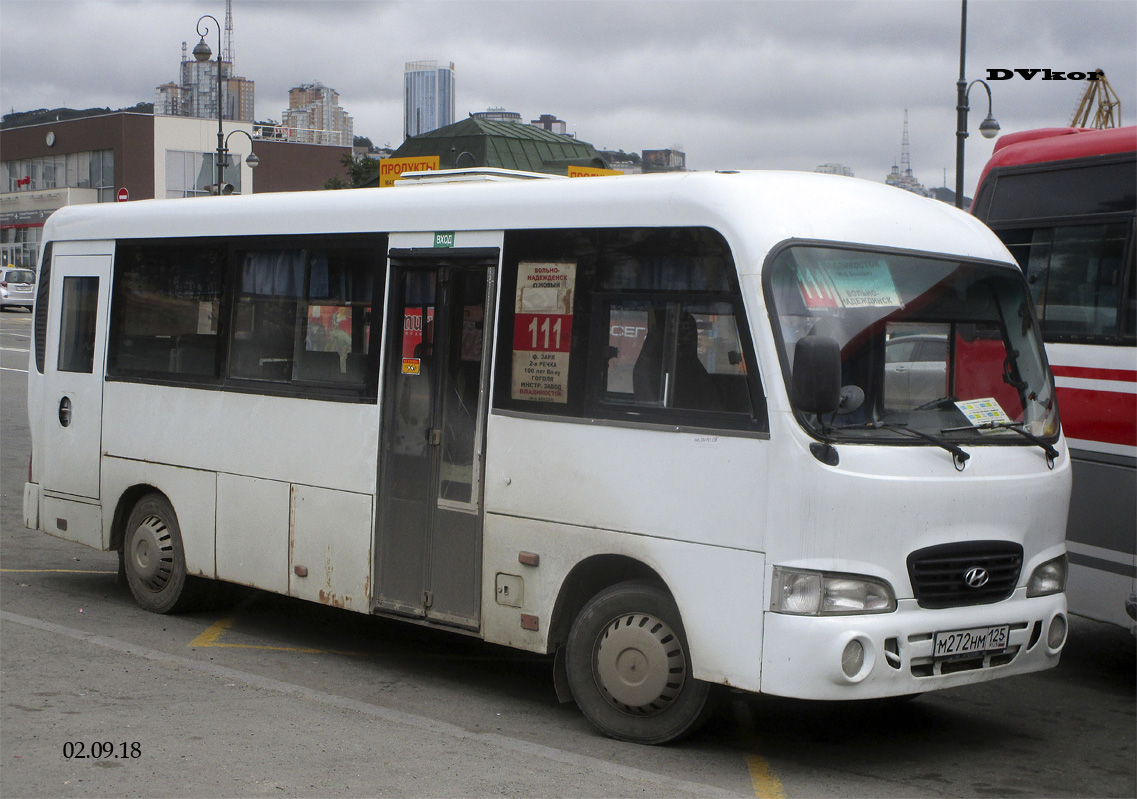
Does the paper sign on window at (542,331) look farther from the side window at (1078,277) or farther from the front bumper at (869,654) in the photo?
the side window at (1078,277)

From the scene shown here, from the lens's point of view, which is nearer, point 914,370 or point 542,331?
point 914,370

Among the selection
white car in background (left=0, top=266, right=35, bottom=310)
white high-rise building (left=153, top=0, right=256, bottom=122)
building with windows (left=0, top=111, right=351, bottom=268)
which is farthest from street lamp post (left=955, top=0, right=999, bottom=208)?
white high-rise building (left=153, top=0, right=256, bottom=122)

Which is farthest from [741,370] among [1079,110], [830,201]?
[1079,110]

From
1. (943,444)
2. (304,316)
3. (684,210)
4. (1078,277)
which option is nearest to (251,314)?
(304,316)

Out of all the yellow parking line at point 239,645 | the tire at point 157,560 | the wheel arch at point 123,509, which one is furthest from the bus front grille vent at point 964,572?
the wheel arch at point 123,509

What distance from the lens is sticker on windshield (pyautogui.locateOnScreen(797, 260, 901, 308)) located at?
600cm

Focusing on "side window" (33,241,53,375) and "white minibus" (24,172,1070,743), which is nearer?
"white minibus" (24,172,1070,743)

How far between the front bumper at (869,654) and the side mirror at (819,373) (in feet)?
3.06

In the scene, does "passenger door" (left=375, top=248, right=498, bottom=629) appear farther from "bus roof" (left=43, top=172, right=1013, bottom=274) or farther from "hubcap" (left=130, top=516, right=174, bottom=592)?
"hubcap" (left=130, top=516, right=174, bottom=592)

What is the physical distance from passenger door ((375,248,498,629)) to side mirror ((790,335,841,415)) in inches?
79.9

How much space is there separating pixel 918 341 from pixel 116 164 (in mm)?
76051

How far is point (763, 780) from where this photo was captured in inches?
234

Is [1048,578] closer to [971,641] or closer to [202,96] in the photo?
[971,641]

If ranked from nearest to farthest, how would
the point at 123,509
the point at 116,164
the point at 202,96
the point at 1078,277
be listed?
the point at 1078,277 → the point at 123,509 → the point at 116,164 → the point at 202,96
